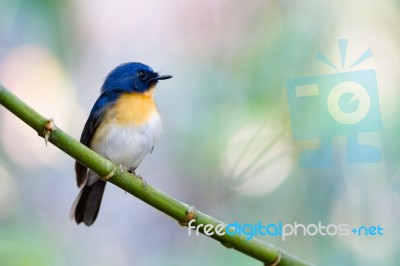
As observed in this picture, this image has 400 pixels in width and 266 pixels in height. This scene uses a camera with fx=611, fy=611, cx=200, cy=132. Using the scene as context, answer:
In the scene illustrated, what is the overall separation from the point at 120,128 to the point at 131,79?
8.3 inches

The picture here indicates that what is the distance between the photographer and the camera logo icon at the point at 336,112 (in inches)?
82.0

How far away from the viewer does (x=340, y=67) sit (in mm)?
2184

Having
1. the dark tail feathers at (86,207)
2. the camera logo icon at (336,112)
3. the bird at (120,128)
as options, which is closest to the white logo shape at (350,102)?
the camera logo icon at (336,112)

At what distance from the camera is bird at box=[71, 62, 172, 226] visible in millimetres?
2078

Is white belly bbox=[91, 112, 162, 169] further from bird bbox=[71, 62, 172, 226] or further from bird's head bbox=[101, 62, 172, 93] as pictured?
bird's head bbox=[101, 62, 172, 93]

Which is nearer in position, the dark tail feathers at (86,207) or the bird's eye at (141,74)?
the dark tail feathers at (86,207)

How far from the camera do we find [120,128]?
2088 mm

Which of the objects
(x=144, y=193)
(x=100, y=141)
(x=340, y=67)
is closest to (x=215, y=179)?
(x=100, y=141)

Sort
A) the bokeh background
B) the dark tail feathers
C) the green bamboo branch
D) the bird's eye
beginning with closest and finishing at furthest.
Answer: the green bamboo branch < the dark tail feathers < the bokeh background < the bird's eye

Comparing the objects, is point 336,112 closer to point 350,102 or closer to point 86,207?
point 350,102

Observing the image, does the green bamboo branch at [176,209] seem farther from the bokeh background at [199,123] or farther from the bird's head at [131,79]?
the bird's head at [131,79]

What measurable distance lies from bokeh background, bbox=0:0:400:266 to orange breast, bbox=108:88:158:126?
0.24 metres

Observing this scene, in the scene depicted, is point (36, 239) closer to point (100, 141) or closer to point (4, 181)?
point (4, 181)

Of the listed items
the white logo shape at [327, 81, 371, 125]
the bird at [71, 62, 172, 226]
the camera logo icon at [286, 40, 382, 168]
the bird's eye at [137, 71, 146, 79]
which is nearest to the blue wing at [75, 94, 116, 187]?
the bird at [71, 62, 172, 226]
